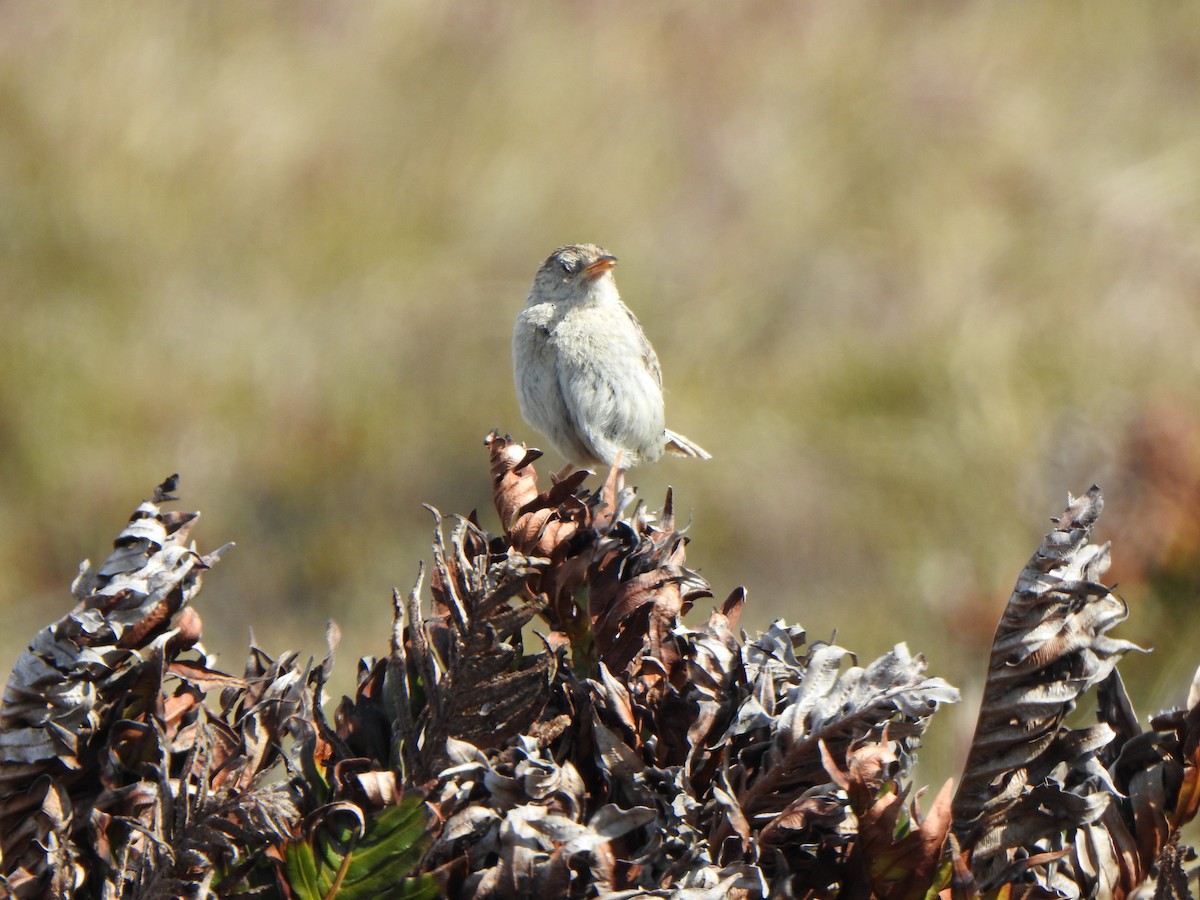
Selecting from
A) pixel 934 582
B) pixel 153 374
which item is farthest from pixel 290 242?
pixel 934 582

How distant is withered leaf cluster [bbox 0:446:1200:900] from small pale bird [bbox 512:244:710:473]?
12.3ft

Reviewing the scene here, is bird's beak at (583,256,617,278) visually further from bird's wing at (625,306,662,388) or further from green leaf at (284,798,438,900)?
green leaf at (284,798,438,900)

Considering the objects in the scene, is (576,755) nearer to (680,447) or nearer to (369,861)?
(369,861)

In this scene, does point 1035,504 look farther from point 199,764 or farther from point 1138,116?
point 199,764

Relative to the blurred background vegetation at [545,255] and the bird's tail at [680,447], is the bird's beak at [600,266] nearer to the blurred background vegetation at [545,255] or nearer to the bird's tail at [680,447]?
the bird's tail at [680,447]

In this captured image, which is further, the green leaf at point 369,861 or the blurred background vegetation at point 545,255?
the blurred background vegetation at point 545,255

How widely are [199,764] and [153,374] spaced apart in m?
7.95

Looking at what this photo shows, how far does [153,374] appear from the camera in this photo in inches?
364

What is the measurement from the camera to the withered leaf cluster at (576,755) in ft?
5.04

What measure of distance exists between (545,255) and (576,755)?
27.4ft

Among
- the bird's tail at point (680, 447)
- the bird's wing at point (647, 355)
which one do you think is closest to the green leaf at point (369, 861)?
the bird's wing at point (647, 355)

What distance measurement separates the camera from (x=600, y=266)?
5664 millimetres

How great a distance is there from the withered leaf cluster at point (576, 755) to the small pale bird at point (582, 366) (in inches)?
147

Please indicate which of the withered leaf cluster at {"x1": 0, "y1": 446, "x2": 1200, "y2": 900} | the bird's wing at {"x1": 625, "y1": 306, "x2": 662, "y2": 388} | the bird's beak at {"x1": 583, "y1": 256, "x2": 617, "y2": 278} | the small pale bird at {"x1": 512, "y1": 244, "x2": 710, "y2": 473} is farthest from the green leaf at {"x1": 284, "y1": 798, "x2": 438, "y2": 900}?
the bird's wing at {"x1": 625, "y1": 306, "x2": 662, "y2": 388}
